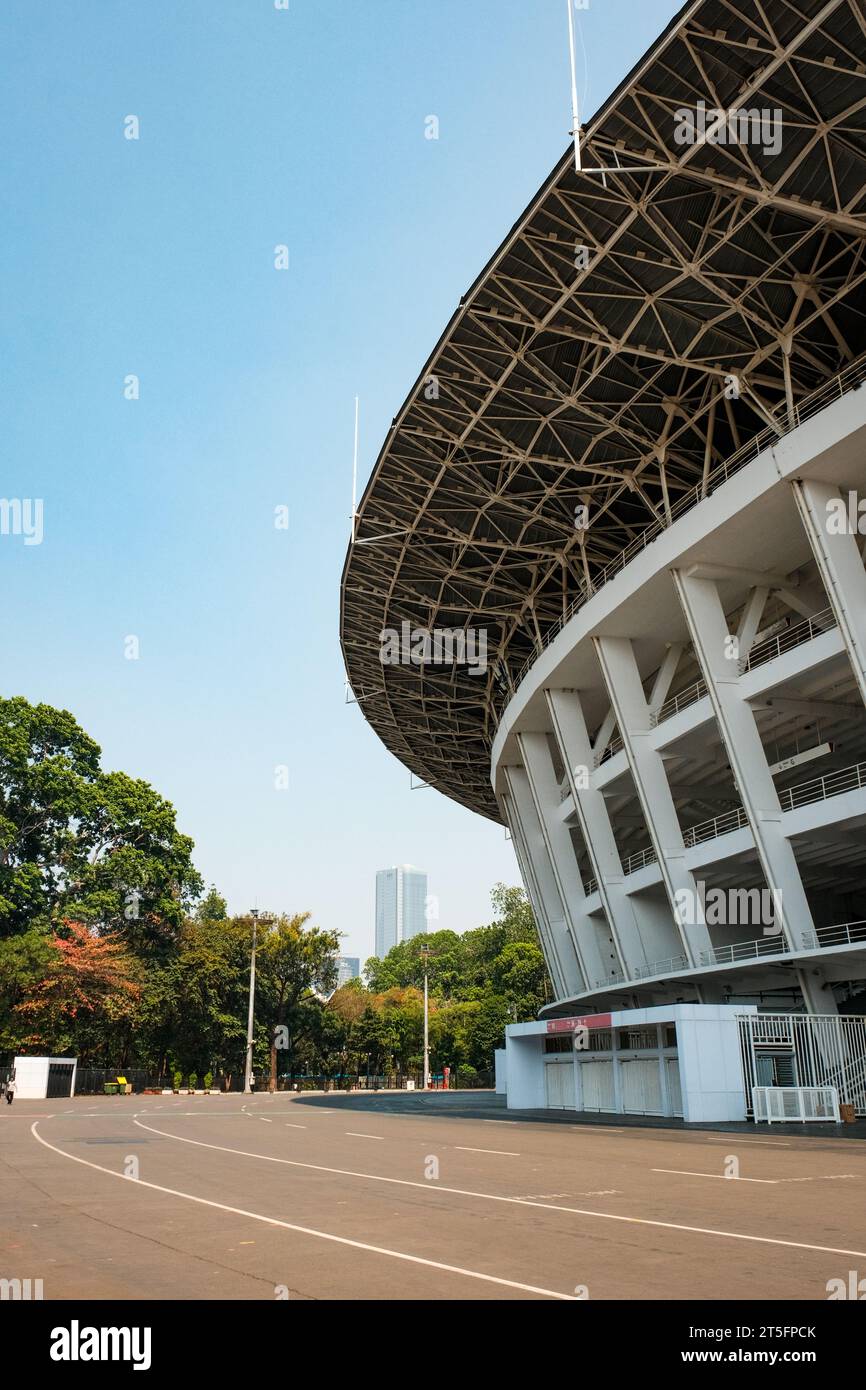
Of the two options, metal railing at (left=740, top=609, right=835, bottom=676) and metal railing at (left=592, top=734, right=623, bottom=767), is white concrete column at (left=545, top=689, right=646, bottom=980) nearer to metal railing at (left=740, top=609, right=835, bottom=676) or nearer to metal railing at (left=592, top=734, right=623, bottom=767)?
metal railing at (left=592, top=734, right=623, bottom=767)

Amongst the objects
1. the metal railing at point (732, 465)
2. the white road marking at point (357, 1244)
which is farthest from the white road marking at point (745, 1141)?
the metal railing at point (732, 465)

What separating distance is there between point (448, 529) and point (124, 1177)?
26.0m

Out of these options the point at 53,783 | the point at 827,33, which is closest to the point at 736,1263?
the point at 827,33

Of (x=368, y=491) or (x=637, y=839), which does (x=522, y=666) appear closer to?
(x=637, y=839)

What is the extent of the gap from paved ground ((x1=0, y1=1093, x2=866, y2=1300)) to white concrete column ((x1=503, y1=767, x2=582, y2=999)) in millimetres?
24814

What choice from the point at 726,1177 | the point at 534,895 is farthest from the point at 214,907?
the point at 726,1177

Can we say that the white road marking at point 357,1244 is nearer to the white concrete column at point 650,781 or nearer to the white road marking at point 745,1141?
the white road marking at point 745,1141

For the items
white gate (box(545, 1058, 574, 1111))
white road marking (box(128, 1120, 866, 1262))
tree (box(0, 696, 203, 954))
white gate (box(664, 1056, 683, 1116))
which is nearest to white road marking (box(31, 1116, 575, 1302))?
white road marking (box(128, 1120, 866, 1262))

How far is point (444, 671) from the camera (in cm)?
5044

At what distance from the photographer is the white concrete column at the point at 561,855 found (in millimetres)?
42031

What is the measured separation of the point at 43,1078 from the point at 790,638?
157 feet

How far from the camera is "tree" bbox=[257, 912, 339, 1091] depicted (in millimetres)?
81125

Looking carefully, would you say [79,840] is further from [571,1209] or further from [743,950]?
[571,1209]

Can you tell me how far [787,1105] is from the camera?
26.9 meters
